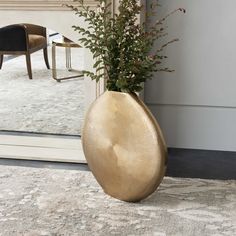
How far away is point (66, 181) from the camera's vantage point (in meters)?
2.51

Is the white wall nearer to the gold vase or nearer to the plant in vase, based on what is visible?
the plant in vase

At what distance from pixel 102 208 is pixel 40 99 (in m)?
1.08

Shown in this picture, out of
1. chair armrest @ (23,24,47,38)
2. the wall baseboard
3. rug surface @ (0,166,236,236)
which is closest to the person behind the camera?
rug surface @ (0,166,236,236)

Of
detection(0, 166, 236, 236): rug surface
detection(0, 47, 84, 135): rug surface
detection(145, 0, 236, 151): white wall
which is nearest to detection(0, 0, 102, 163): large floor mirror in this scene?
detection(0, 47, 84, 135): rug surface

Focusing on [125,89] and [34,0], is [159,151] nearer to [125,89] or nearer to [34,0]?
[125,89]

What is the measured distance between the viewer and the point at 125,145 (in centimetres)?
212

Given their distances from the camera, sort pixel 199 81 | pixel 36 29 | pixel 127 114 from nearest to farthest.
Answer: pixel 127 114, pixel 36 29, pixel 199 81

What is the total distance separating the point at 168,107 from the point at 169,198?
88cm

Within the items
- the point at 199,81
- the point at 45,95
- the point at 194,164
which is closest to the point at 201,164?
the point at 194,164

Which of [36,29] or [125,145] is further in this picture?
[36,29]

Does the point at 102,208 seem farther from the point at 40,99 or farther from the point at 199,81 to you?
the point at 199,81

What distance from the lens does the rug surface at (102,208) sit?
6.49 ft

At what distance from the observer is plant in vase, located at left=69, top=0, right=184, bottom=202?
207cm

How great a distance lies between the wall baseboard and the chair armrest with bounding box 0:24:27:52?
4.25 feet
